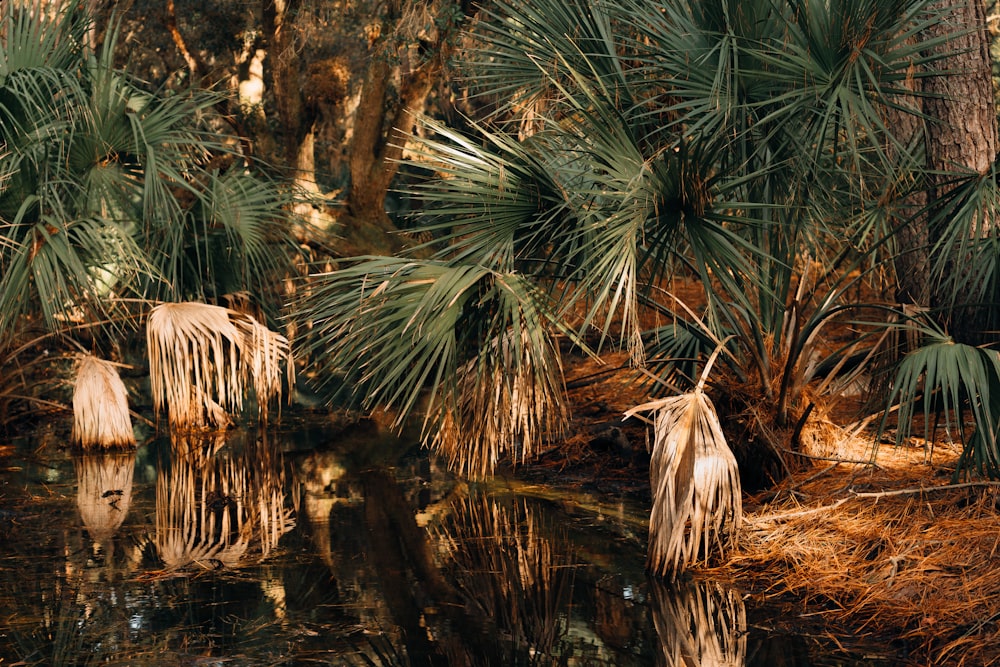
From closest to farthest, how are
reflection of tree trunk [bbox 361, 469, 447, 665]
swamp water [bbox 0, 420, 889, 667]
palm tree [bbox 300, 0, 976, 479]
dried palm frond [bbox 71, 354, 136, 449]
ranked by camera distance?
swamp water [bbox 0, 420, 889, 667]
reflection of tree trunk [bbox 361, 469, 447, 665]
palm tree [bbox 300, 0, 976, 479]
dried palm frond [bbox 71, 354, 136, 449]

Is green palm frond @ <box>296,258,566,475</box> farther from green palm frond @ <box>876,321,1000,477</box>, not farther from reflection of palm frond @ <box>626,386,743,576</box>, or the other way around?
green palm frond @ <box>876,321,1000,477</box>

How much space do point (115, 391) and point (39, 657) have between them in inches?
201

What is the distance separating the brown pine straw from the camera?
4234 millimetres

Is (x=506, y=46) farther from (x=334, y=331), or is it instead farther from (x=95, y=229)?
(x=95, y=229)

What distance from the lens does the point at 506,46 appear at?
6559mm

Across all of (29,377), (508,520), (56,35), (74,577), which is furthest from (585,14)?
(29,377)

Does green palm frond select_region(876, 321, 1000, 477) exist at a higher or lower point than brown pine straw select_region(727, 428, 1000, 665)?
higher

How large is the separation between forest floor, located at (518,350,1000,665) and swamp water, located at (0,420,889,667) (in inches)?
12.0

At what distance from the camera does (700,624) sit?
4.48 meters

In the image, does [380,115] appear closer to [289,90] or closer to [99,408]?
[289,90]

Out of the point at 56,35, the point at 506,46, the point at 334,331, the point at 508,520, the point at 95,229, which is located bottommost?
the point at 508,520

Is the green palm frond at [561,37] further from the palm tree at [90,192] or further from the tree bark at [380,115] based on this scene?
the tree bark at [380,115]

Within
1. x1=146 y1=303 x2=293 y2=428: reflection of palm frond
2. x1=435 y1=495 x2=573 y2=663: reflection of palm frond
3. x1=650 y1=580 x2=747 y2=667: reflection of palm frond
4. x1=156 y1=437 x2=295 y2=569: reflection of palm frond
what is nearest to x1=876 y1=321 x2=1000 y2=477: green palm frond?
x1=650 y1=580 x2=747 y2=667: reflection of palm frond

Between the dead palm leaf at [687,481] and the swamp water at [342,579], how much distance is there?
21 centimetres
